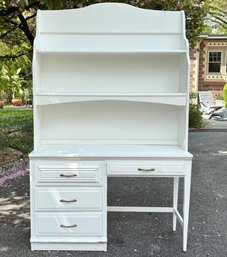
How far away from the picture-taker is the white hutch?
2.69m

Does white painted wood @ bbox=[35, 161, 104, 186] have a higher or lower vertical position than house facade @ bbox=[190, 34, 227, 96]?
lower

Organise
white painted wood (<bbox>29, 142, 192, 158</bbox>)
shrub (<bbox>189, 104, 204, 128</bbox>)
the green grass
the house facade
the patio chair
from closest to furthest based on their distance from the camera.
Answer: white painted wood (<bbox>29, 142, 192, 158</bbox>) → the green grass → shrub (<bbox>189, 104, 204, 128</bbox>) → the patio chair → the house facade

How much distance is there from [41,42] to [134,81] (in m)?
0.95

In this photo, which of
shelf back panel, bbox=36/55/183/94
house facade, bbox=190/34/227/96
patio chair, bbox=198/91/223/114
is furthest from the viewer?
house facade, bbox=190/34/227/96

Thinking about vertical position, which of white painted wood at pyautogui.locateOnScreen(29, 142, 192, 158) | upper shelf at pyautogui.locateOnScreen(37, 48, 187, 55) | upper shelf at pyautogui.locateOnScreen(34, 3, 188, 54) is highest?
upper shelf at pyautogui.locateOnScreen(34, 3, 188, 54)

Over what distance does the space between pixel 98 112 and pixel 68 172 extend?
2.55 ft

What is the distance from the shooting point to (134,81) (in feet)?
10.6

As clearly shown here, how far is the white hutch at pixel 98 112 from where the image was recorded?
2693 mm

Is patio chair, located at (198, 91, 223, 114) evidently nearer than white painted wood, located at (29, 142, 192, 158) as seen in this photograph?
No

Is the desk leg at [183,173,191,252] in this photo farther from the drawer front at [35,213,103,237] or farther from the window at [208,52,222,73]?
the window at [208,52,222,73]

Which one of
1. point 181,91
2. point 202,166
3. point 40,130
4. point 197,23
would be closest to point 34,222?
point 40,130

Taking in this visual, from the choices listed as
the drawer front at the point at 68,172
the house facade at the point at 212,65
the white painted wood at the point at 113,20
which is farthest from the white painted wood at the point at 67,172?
the house facade at the point at 212,65

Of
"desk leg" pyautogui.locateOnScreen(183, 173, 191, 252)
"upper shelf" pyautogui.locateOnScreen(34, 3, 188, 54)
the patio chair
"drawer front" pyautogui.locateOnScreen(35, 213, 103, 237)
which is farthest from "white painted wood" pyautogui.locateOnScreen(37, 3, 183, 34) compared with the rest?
the patio chair

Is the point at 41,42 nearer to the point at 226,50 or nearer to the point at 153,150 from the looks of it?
the point at 153,150
